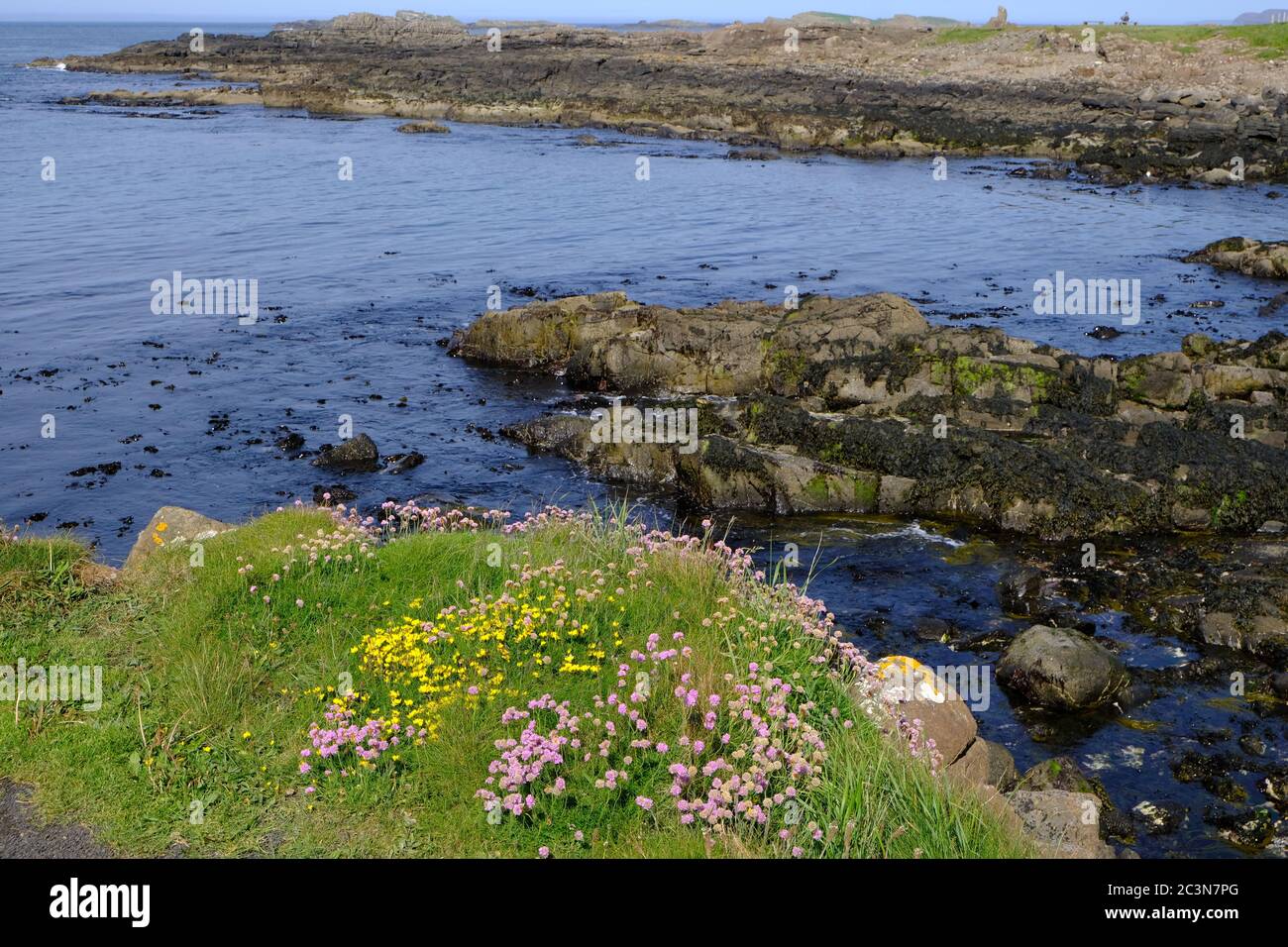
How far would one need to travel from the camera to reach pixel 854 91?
307ft

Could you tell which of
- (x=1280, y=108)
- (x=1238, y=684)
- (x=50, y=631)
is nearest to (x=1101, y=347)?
(x=1238, y=684)

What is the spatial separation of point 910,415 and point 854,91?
7751 centimetres

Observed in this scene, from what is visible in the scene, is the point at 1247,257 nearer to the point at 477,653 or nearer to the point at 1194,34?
the point at 477,653

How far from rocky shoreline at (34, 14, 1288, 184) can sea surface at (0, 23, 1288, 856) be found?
21.3 ft

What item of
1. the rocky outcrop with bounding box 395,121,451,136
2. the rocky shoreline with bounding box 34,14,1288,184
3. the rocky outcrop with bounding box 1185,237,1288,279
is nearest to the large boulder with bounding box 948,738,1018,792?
the rocky outcrop with bounding box 1185,237,1288,279

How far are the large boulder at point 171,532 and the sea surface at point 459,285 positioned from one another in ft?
10.7

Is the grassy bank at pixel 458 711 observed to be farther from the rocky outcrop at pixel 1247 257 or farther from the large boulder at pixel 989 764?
the rocky outcrop at pixel 1247 257

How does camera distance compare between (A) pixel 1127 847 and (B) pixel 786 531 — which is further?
(B) pixel 786 531

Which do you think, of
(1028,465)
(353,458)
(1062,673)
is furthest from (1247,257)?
(353,458)

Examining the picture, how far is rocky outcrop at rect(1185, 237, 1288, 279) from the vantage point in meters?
38.7

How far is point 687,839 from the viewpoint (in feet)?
25.1

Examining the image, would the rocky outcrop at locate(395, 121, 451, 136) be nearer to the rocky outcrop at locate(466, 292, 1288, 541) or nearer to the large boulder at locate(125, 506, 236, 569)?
the rocky outcrop at locate(466, 292, 1288, 541)
